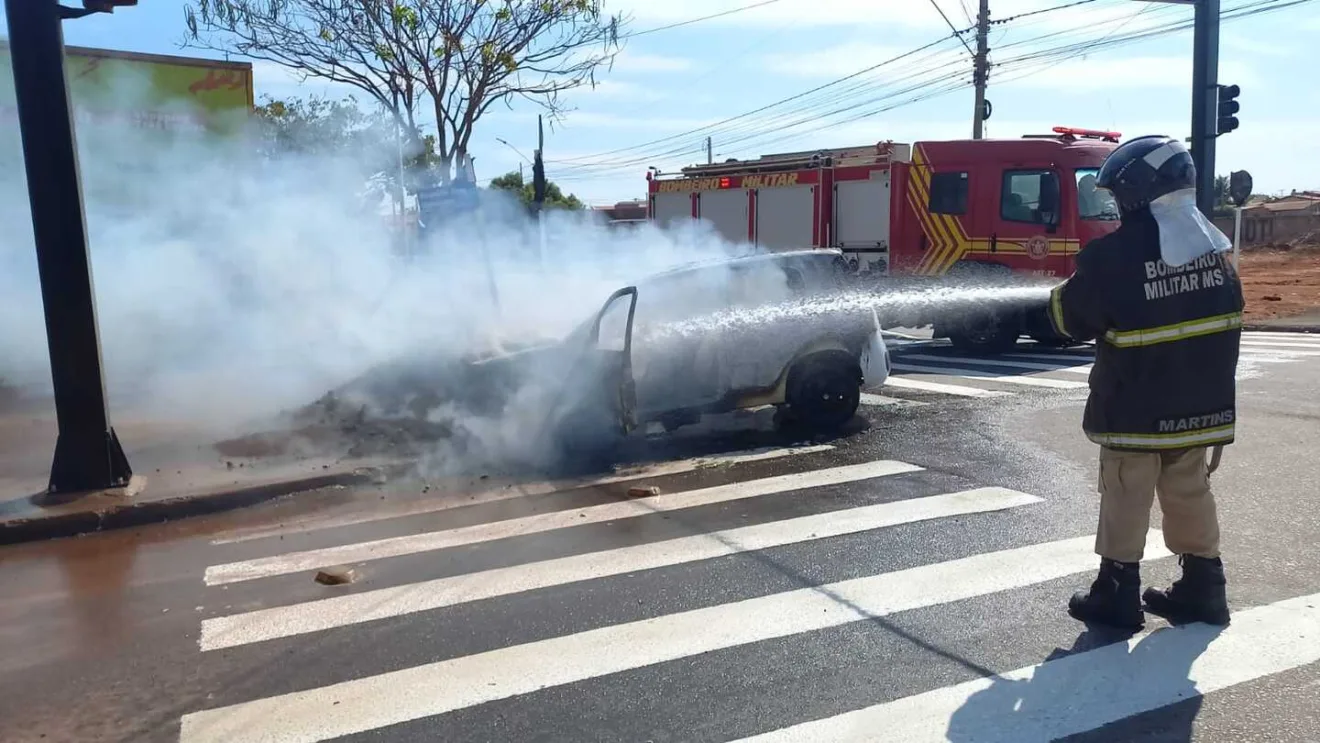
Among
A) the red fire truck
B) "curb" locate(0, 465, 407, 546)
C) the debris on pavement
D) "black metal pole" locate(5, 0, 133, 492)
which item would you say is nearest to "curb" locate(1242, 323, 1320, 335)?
the red fire truck

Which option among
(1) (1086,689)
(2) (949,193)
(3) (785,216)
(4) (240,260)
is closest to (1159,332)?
(1) (1086,689)

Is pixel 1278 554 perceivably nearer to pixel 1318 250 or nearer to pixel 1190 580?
pixel 1190 580

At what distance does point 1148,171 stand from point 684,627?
8.73ft

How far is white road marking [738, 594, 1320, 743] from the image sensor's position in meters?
3.41

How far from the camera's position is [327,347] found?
11.7m

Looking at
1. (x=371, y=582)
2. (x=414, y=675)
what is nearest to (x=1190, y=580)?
(x=414, y=675)

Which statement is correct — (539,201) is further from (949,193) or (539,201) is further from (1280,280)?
(1280,280)

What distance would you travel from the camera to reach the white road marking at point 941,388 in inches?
424

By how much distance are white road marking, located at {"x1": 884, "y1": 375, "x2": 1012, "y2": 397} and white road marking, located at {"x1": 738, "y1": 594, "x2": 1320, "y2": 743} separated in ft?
21.2

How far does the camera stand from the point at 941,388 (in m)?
11.2

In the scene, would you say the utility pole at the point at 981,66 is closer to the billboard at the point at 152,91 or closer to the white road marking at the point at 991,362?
the white road marking at the point at 991,362

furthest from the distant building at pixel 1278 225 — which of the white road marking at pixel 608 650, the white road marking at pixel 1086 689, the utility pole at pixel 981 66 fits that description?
the white road marking at pixel 1086 689

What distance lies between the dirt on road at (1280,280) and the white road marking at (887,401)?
642cm

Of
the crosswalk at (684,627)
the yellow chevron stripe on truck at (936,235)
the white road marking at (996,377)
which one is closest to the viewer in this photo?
the crosswalk at (684,627)
